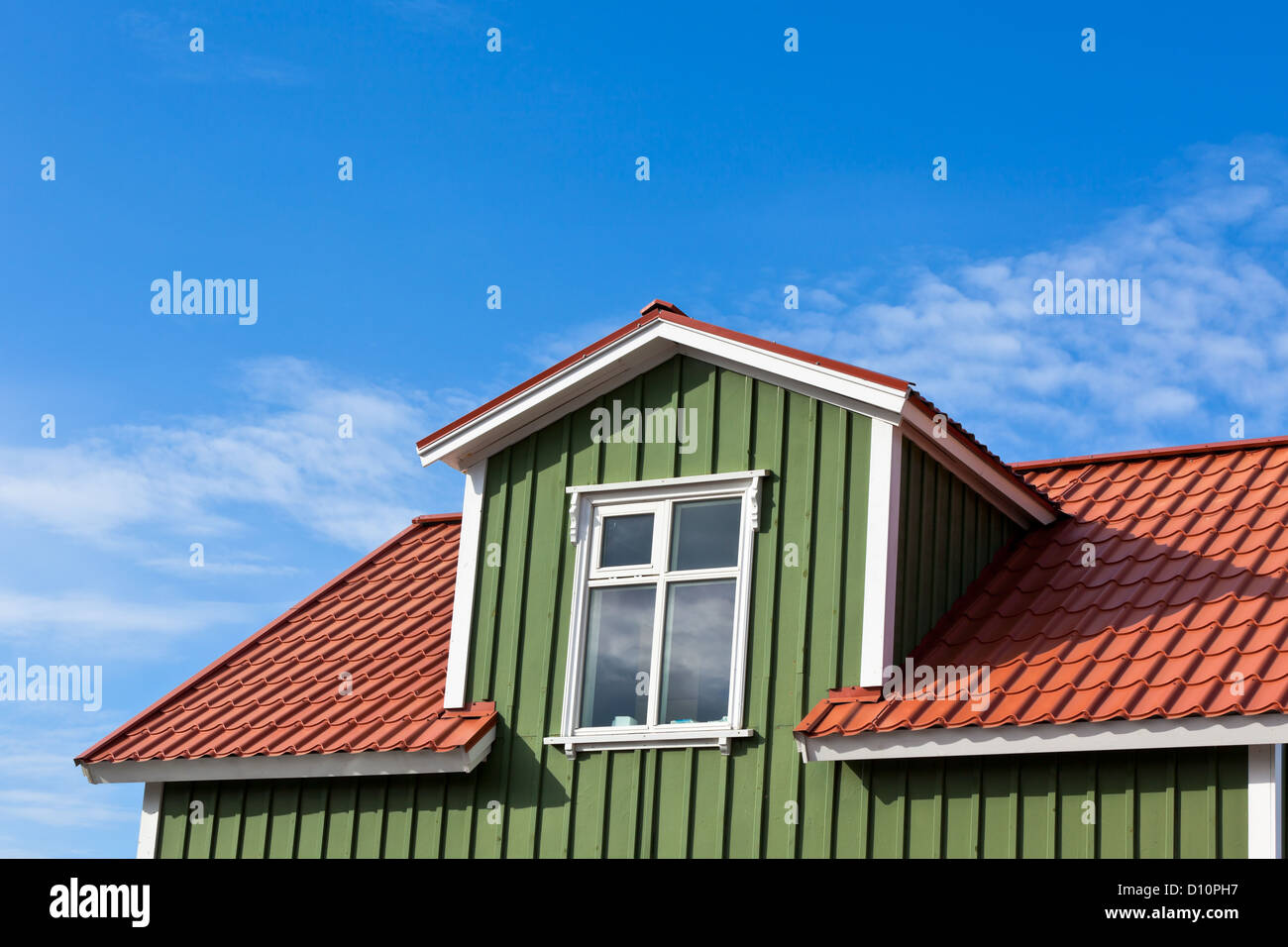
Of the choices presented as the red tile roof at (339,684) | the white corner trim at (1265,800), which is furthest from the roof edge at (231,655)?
the white corner trim at (1265,800)

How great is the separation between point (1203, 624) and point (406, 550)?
26.3ft

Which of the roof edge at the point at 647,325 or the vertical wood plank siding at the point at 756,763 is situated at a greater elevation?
the roof edge at the point at 647,325

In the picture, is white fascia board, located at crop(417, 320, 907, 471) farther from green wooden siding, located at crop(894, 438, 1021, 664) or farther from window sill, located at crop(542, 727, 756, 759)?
window sill, located at crop(542, 727, 756, 759)

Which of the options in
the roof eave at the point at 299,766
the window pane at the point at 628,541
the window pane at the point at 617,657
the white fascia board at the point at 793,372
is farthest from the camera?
the window pane at the point at 628,541

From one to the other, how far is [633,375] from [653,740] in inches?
107

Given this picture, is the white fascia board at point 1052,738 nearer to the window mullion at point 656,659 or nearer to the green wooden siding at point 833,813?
the green wooden siding at point 833,813

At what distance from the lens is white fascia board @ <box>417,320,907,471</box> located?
419 inches

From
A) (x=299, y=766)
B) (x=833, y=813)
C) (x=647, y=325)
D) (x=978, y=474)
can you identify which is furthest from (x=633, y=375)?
(x=299, y=766)

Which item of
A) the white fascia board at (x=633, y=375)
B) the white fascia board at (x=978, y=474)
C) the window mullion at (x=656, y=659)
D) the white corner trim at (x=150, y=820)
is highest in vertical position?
the white fascia board at (x=633, y=375)

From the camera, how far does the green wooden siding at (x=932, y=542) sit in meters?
10.7

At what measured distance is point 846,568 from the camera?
34.2ft

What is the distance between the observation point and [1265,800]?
871 cm

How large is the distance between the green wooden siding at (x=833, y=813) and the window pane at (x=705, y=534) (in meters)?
1.34
